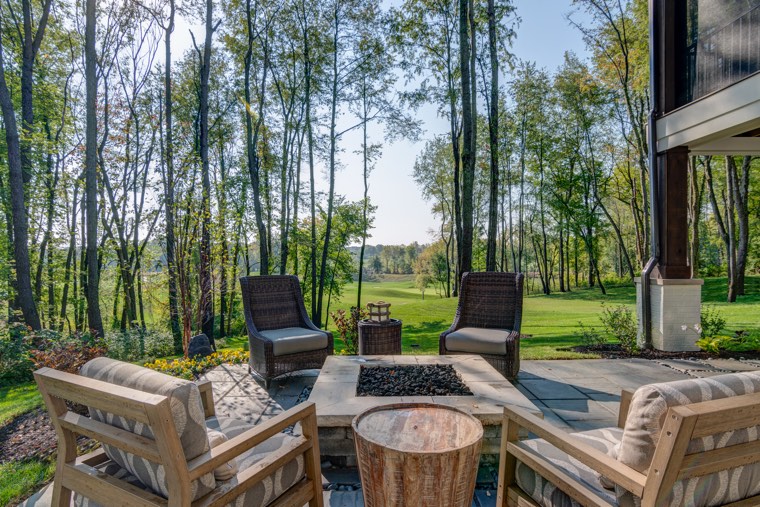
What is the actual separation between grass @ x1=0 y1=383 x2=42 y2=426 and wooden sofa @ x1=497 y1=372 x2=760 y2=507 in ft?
14.9

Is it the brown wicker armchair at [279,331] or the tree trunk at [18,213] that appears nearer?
the brown wicker armchair at [279,331]

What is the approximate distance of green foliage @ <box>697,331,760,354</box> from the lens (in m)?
4.74

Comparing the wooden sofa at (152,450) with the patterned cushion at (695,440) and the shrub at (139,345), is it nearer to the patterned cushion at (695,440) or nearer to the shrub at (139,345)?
the patterned cushion at (695,440)

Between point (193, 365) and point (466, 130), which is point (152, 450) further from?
point (466, 130)

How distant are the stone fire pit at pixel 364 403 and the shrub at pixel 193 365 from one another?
181 cm

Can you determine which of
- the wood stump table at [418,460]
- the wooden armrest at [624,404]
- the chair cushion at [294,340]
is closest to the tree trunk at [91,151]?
the chair cushion at [294,340]

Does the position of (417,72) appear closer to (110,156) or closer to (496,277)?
(496,277)

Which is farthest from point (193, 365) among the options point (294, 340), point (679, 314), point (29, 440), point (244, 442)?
point (679, 314)

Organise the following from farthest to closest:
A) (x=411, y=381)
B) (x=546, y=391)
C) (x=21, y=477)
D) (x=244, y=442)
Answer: (x=546, y=391) → (x=411, y=381) → (x=21, y=477) → (x=244, y=442)

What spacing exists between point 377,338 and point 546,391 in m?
1.71

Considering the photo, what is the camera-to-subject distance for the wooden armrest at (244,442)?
3.91ft

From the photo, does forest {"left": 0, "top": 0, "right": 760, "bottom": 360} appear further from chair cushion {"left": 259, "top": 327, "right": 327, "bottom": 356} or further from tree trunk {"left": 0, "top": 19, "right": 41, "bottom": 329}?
chair cushion {"left": 259, "top": 327, "right": 327, "bottom": 356}

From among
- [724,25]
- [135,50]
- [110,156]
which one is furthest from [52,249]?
[724,25]

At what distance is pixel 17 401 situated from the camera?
4.03 metres
